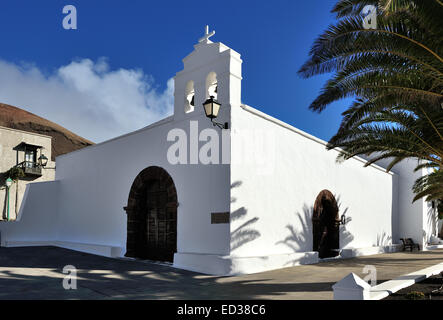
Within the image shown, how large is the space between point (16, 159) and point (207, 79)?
2223cm

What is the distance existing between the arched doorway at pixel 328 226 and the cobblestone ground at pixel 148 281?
2044 mm

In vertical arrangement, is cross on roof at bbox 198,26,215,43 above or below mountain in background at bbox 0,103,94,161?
below

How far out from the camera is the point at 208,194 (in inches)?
330

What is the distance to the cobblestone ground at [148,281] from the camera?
5781mm

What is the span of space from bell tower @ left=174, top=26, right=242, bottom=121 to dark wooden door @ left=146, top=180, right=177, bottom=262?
221 centimetres

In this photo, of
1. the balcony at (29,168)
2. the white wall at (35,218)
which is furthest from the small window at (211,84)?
the balcony at (29,168)

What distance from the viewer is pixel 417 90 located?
6.20 m

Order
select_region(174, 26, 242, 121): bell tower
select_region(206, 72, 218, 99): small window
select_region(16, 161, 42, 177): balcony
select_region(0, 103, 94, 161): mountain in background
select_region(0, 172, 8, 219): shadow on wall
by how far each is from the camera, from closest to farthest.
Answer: select_region(174, 26, 242, 121): bell tower → select_region(206, 72, 218, 99): small window → select_region(0, 172, 8, 219): shadow on wall → select_region(16, 161, 42, 177): balcony → select_region(0, 103, 94, 161): mountain in background

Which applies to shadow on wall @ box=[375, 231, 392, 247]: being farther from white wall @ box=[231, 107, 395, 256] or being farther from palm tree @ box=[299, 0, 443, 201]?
palm tree @ box=[299, 0, 443, 201]

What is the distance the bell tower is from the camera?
8453 mm

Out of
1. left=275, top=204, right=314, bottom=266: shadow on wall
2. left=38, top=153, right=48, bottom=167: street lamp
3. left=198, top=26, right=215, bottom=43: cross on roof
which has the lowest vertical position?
left=275, top=204, right=314, bottom=266: shadow on wall
